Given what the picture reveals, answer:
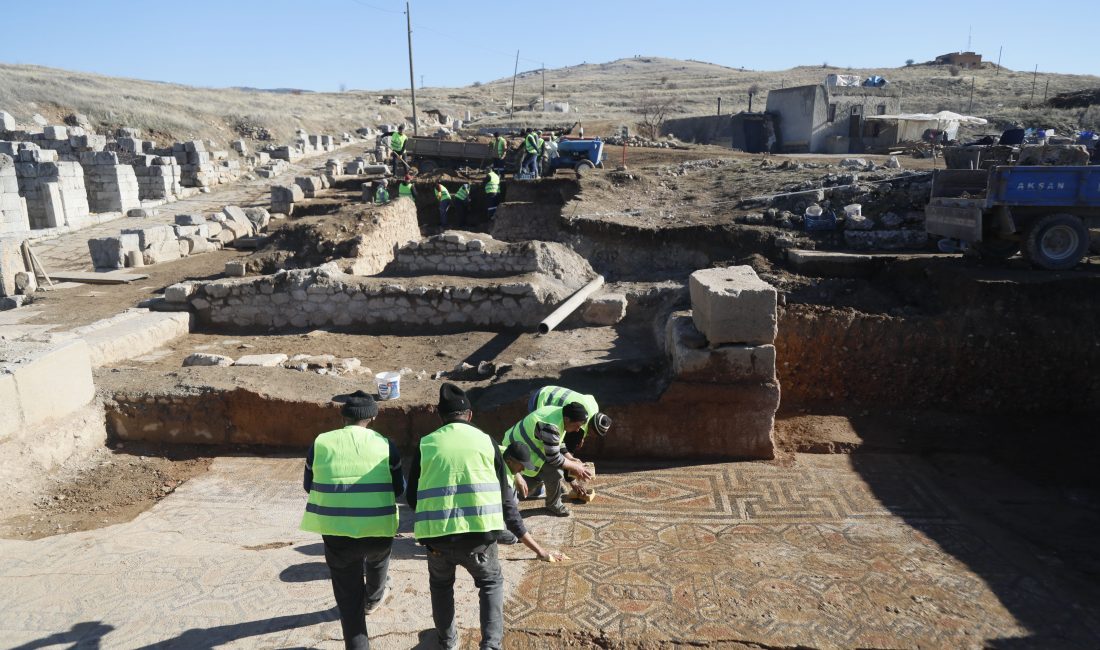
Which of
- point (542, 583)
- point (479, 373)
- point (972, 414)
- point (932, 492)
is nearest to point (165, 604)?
point (542, 583)

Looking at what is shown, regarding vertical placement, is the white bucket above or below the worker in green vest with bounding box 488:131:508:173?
below

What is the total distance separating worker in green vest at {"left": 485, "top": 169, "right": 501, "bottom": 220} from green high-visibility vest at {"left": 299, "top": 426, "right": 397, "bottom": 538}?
47.0 feet

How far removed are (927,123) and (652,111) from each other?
65.4ft

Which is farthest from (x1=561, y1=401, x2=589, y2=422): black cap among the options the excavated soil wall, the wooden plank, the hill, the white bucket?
the hill

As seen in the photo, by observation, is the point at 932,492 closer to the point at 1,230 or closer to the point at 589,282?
the point at 589,282

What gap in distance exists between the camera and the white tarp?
23406 mm

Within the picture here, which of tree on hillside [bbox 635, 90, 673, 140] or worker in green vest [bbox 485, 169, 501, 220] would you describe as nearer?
worker in green vest [bbox 485, 169, 501, 220]

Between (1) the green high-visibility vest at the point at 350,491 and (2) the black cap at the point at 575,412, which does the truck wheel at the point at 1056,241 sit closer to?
(2) the black cap at the point at 575,412

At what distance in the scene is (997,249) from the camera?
951cm

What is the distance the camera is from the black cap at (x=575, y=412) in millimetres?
4868

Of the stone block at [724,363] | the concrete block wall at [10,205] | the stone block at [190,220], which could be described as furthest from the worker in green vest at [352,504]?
the concrete block wall at [10,205]

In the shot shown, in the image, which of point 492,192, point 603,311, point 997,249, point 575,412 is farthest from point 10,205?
point 997,249

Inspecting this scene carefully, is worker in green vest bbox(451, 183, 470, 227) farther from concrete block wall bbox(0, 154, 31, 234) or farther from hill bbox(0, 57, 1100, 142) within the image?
hill bbox(0, 57, 1100, 142)

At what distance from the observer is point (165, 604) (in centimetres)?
391
